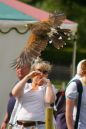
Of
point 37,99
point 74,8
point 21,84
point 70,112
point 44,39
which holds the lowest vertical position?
point 70,112

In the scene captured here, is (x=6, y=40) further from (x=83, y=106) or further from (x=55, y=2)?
(x=55, y=2)

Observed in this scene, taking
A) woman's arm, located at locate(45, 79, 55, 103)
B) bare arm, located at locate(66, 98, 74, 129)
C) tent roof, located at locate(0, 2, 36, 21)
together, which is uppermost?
tent roof, located at locate(0, 2, 36, 21)

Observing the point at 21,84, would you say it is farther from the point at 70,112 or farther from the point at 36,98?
the point at 70,112

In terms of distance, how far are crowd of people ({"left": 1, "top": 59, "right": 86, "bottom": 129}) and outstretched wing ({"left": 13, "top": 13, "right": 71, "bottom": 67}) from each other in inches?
5.5

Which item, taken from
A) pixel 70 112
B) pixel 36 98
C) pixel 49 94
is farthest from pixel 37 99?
pixel 70 112

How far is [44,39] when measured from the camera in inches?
310

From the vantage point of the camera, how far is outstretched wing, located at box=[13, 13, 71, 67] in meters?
7.66

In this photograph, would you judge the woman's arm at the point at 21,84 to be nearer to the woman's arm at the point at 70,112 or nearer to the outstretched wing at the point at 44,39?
the outstretched wing at the point at 44,39

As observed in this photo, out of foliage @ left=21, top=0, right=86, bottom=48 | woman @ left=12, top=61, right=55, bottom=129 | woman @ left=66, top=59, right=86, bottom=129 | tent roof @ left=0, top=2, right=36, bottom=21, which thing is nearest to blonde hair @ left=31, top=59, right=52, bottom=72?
woman @ left=12, top=61, right=55, bottom=129

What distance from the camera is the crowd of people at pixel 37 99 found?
25.1 feet

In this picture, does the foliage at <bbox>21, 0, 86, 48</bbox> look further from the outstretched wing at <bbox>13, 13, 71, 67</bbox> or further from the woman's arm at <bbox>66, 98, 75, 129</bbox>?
the woman's arm at <bbox>66, 98, 75, 129</bbox>

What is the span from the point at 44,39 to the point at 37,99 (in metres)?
0.69

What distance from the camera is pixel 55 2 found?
3444 cm

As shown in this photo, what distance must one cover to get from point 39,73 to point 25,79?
0.24 m
